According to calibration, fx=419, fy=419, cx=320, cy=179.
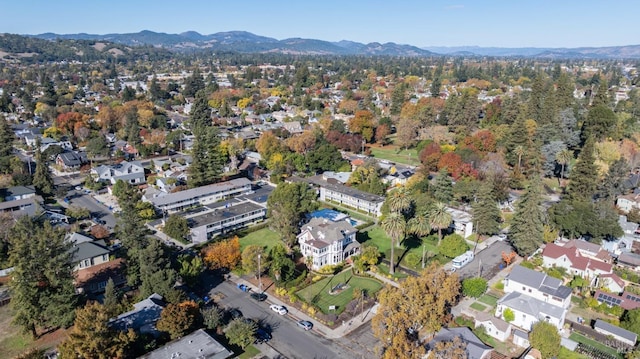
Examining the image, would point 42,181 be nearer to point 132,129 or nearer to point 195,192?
point 195,192

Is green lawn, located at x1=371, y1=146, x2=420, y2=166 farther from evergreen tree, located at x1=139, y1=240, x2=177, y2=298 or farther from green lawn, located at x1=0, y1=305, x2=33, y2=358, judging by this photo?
green lawn, located at x1=0, y1=305, x2=33, y2=358

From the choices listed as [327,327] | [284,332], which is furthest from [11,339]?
[327,327]

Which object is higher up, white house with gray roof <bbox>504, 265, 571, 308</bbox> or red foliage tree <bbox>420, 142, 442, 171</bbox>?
red foliage tree <bbox>420, 142, 442, 171</bbox>

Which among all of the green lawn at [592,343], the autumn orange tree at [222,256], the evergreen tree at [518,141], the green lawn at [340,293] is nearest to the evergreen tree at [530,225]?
the green lawn at [592,343]

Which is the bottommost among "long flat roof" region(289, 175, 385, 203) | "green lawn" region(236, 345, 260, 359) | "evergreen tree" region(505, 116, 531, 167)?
"green lawn" region(236, 345, 260, 359)

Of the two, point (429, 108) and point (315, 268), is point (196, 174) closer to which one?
point (315, 268)

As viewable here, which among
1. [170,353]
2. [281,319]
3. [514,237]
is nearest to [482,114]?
[514,237]

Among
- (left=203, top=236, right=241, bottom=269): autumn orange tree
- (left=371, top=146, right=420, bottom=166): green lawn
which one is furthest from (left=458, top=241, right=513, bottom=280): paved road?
(left=371, top=146, right=420, bottom=166): green lawn
